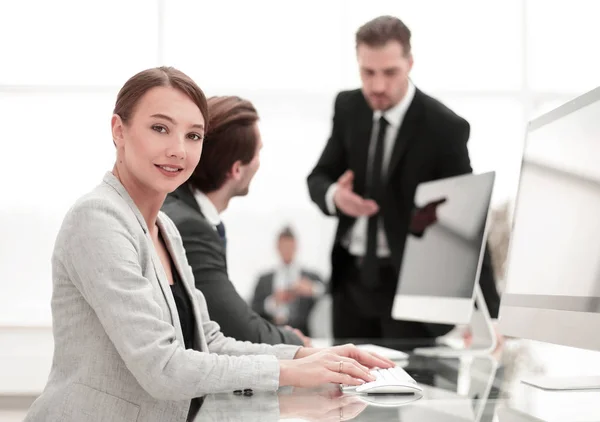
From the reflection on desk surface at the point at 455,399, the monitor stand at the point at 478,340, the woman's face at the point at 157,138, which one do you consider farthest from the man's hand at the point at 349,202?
the woman's face at the point at 157,138

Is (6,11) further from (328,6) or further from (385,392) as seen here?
(385,392)

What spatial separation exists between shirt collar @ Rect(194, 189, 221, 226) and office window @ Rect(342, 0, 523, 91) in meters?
3.05

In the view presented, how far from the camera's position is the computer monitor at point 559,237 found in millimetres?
1272

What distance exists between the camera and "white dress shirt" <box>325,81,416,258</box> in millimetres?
3230

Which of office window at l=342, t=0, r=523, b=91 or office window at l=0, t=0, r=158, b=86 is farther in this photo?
office window at l=342, t=0, r=523, b=91

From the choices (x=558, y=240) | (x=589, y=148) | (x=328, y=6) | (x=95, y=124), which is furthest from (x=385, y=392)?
(x=328, y=6)

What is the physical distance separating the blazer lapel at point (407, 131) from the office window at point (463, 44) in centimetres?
162

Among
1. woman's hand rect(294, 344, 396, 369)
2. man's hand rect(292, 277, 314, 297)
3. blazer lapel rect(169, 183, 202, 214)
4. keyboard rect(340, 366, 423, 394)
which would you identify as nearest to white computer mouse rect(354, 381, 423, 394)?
keyboard rect(340, 366, 423, 394)

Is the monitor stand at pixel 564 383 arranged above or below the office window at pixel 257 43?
below

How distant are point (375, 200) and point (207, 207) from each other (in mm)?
1533

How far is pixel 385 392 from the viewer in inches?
48.6

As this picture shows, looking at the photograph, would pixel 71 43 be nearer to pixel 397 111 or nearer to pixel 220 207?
pixel 397 111

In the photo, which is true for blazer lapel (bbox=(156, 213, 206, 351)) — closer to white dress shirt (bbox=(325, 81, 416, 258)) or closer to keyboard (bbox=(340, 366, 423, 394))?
keyboard (bbox=(340, 366, 423, 394))

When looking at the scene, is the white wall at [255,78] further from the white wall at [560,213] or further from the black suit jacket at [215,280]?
the white wall at [560,213]
